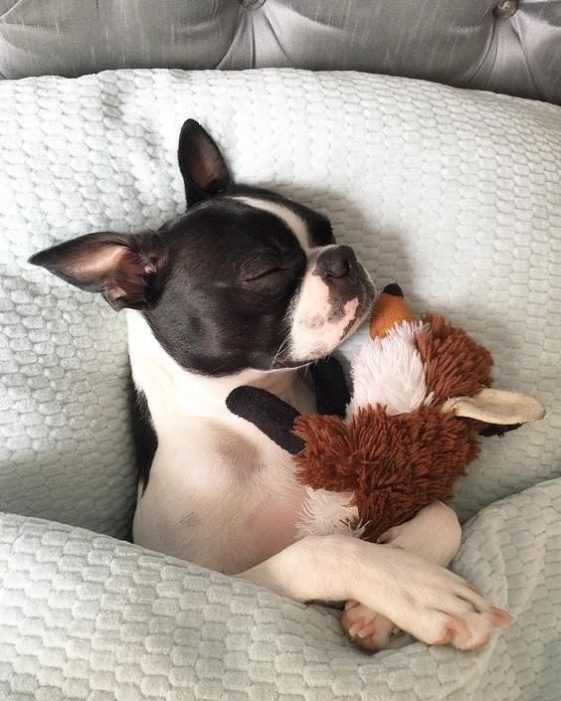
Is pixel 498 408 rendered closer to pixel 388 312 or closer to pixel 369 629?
pixel 388 312

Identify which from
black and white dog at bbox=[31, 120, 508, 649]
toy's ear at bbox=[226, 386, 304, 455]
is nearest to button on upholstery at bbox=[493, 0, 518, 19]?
black and white dog at bbox=[31, 120, 508, 649]

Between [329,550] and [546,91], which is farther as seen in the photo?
[546,91]

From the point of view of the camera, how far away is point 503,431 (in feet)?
4.50

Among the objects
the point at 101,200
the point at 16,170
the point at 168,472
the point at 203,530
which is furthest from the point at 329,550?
the point at 16,170

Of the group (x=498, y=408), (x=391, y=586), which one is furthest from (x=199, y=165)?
(x=391, y=586)

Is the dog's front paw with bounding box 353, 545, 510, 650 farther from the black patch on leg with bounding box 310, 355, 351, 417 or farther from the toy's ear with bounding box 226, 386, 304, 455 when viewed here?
the black patch on leg with bounding box 310, 355, 351, 417

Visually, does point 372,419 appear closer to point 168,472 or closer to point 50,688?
point 168,472

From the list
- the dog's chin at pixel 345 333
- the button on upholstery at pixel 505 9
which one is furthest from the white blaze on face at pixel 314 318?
the button on upholstery at pixel 505 9

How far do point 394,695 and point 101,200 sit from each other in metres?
1.10

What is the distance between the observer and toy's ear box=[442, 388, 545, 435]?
4.03 feet

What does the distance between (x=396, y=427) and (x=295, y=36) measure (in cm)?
95

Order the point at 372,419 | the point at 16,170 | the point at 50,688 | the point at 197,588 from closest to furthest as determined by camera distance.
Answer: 1. the point at 50,688
2. the point at 197,588
3. the point at 372,419
4. the point at 16,170

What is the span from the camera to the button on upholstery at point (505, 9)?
A: 5.67 ft

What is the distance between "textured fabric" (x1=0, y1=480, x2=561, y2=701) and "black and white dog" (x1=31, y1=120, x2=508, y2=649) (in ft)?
0.42
